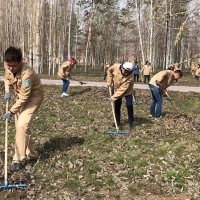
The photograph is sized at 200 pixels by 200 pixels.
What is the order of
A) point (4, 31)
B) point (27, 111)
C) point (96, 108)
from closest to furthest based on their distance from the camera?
point (27, 111) → point (96, 108) → point (4, 31)

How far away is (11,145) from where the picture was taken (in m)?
5.57

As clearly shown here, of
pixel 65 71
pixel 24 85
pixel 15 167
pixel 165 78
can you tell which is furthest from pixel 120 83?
pixel 65 71

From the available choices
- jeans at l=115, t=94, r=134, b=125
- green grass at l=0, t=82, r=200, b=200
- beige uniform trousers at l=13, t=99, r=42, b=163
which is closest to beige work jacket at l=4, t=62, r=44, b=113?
beige uniform trousers at l=13, t=99, r=42, b=163

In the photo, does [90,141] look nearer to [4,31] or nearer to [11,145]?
[11,145]

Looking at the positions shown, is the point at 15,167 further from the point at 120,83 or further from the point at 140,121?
the point at 140,121

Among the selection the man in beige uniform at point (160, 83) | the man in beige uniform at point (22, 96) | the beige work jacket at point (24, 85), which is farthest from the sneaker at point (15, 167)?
the man in beige uniform at point (160, 83)

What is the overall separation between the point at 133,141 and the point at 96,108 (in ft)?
12.6

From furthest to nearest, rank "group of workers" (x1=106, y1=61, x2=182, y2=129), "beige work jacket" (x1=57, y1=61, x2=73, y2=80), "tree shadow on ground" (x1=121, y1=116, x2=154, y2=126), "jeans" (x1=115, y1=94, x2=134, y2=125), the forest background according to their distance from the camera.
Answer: the forest background, "beige work jacket" (x1=57, y1=61, x2=73, y2=80), "tree shadow on ground" (x1=121, y1=116, x2=154, y2=126), "jeans" (x1=115, y1=94, x2=134, y2=125), "group of workers" (x1=106, y1=61, x2=182, y2=129)

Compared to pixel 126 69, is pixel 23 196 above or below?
below

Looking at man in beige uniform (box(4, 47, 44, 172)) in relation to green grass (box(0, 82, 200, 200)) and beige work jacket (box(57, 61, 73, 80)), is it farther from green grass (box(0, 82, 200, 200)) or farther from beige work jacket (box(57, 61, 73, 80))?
beige work jacket (box(57, 61, 73, 80))

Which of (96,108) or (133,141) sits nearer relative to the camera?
(133,141)

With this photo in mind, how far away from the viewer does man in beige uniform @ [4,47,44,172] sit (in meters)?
4.01

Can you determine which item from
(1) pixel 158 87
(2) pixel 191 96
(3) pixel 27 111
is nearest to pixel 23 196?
(3) pixel 27 111

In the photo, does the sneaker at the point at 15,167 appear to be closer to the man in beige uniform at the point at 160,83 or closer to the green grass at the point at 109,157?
the green grass at the point at 109,157
